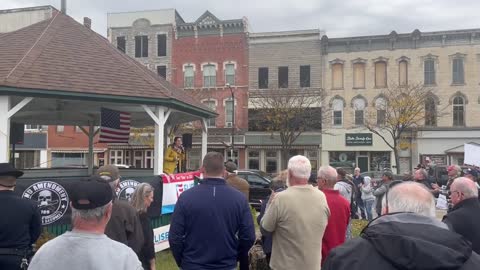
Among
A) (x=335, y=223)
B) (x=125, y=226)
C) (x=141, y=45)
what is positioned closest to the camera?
(x=125, y=226)

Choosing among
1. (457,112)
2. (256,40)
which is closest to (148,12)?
(256,40)

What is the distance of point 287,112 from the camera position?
3616 centimetres

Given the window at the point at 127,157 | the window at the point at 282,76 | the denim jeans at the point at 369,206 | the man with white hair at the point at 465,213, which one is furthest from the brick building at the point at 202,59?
the man with white hair at the point at 465,213

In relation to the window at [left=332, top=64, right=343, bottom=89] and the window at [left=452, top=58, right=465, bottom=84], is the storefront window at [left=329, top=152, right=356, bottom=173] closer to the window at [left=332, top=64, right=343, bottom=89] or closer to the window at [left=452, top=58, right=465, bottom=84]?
the window at [left=332, top=64, right=343, bottom=89]

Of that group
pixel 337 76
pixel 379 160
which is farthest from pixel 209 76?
pixel 379 160

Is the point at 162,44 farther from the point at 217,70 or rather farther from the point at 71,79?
the point at 71,79

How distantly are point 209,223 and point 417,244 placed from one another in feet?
8.67

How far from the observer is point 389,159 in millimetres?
37438

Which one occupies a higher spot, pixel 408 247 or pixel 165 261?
pixel 408 247

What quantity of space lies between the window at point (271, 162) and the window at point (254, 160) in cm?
82

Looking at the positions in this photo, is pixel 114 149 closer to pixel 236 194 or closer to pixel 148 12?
pixel 148 12

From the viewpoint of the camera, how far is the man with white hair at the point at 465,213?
4.62 metres

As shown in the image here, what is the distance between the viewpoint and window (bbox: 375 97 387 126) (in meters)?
36.4

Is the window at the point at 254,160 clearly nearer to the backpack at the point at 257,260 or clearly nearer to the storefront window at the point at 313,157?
the storefront window at the point at 313,157
